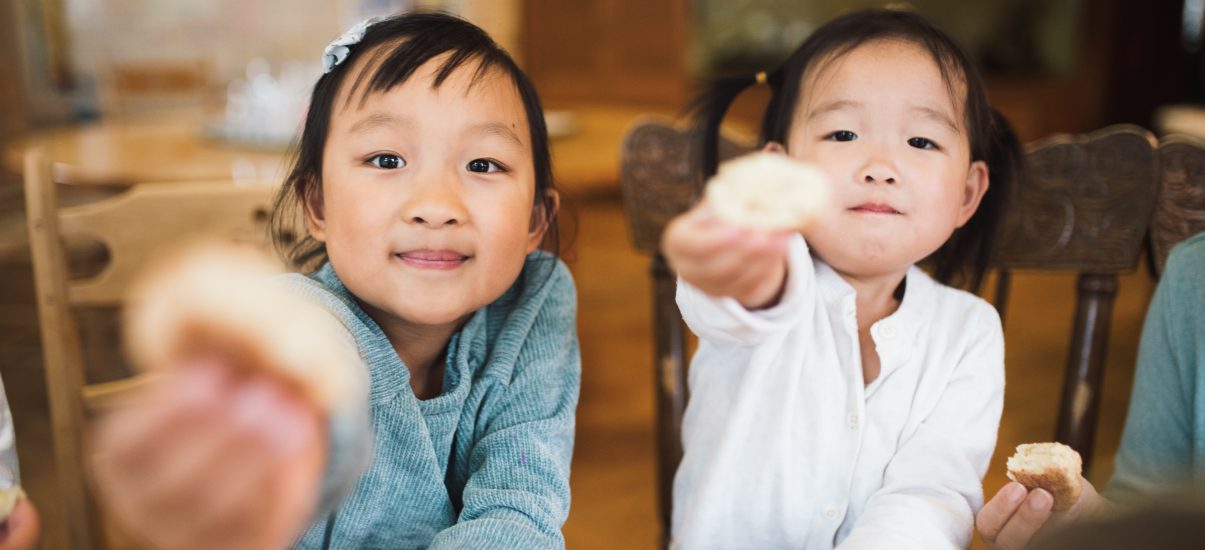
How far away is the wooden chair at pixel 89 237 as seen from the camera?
3.26ft

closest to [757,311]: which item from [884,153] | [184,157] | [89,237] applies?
[884,153]

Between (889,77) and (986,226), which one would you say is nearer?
(889,77)

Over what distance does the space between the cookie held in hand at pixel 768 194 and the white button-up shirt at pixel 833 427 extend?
26 cm

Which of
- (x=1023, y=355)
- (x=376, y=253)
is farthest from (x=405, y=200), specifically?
(x=1023, y=355)

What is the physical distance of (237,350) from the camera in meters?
0.39

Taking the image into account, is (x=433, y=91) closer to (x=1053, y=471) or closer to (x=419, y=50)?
(x=419, y=50)

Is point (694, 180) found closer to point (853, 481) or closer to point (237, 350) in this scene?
point (853, 481)

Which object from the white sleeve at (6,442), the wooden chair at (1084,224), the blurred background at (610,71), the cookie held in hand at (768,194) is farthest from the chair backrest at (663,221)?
the blurred background at (610,71)

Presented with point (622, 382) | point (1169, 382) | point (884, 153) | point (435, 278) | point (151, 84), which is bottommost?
point (622, 382)

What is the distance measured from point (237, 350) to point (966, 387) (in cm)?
64

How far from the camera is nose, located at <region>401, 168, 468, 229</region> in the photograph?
2.28 ft

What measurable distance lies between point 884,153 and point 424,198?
368mm

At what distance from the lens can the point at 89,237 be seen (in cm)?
112

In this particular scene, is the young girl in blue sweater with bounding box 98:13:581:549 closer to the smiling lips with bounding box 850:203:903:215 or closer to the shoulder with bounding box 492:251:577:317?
the shoulder with bounding box 492:251:577:317
